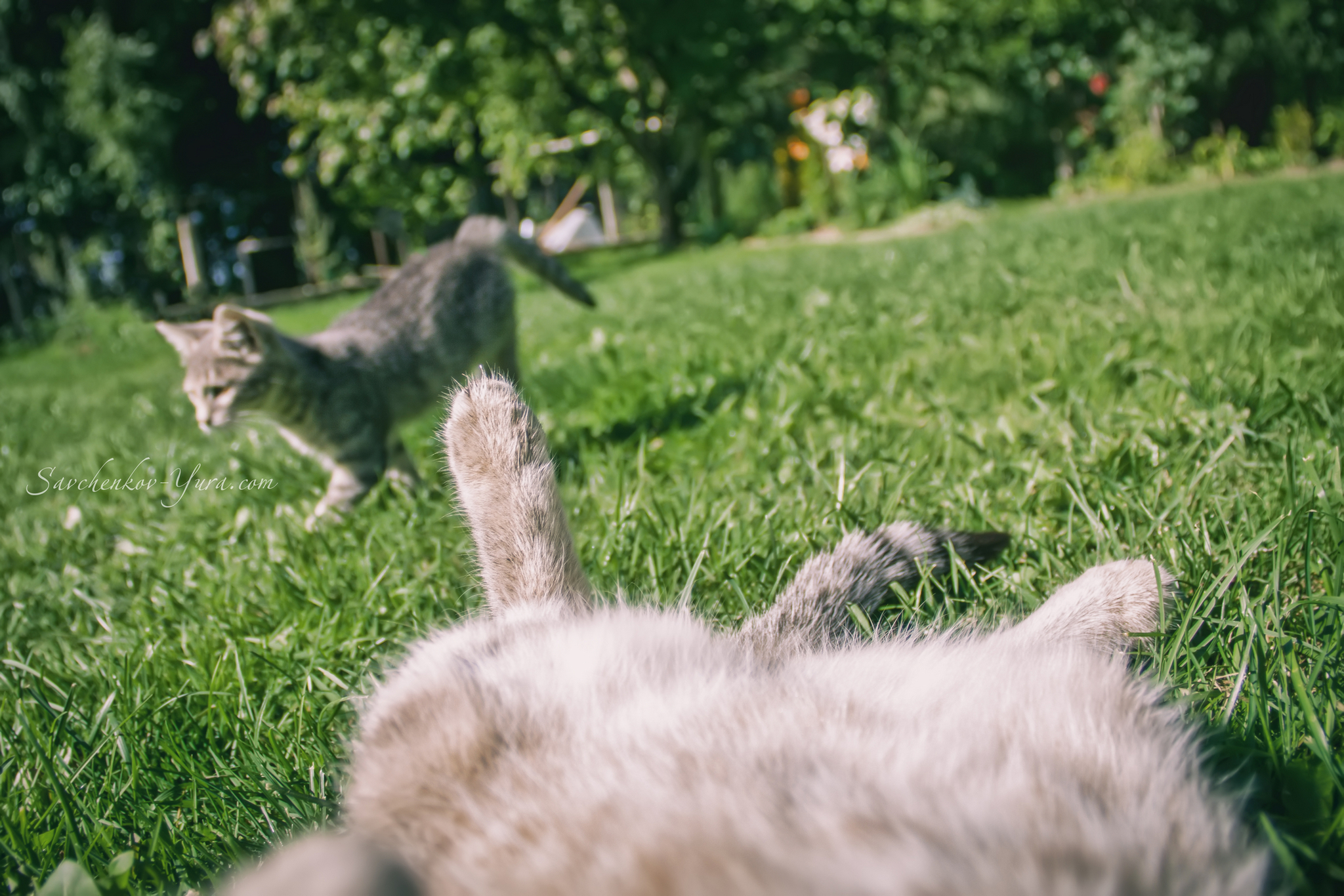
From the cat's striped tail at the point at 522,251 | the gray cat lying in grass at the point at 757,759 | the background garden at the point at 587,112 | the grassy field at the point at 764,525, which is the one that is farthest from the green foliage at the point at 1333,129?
the gray cat lying in grass at the point at 757,759

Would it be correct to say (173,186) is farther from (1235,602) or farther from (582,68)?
(1235,602)

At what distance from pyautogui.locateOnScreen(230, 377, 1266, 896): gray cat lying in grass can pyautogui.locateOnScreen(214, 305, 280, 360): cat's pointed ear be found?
260 centimetres

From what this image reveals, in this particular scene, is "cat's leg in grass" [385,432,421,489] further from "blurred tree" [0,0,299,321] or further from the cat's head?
"blurred tree" [0,0,299,321]

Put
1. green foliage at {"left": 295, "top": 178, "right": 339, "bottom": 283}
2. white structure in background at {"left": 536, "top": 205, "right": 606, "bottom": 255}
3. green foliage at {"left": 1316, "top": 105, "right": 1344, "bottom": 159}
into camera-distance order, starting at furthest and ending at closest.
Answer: white structure in background at {"left": 536, "top": 205, "right": 606, "bottom": 255}
green foliage at {"left": 295, "top": 178, "right": 339, "bottom": 283}
green foliage at {"left": 1316, "top": 105, "right": 1344, "bottom": 159}

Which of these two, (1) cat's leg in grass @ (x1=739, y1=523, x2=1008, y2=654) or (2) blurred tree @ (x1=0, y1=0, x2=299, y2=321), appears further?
(2) blurred tree @ (x1=0, y1=0, x2=299, y2=321)

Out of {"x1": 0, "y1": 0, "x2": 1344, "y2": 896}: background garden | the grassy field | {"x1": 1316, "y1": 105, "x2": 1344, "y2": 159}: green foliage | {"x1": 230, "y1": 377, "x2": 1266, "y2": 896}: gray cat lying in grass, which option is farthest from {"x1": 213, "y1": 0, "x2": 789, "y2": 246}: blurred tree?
{"x1": 230, "y1": 377, "x2": 1266, "y2": 896}: gray cat lying in grass

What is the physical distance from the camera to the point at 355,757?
3.67ft

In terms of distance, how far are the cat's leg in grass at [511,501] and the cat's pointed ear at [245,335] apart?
2488mm

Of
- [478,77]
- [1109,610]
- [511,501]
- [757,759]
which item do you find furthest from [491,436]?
[478,77]

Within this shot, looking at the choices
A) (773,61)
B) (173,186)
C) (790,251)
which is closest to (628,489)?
(790,251)

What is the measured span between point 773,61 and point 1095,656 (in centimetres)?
1812

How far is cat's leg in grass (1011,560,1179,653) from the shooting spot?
4.51ft

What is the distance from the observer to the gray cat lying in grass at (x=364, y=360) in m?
3.53

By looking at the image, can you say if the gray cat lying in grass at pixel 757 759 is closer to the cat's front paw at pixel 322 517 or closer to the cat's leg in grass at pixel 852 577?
the cat's leg in grass at pixel 852 577
